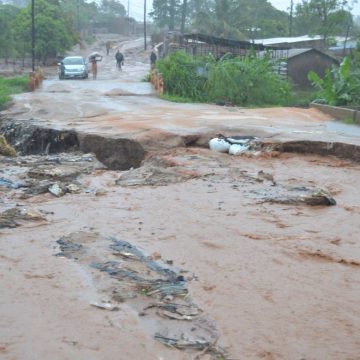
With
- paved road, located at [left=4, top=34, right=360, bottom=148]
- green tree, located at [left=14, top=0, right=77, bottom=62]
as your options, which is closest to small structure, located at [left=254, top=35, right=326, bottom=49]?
green tree, located at [left=14, top=0, right=77, bottom=62]

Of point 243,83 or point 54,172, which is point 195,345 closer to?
point 54,172

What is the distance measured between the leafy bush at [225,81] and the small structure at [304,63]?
617cm

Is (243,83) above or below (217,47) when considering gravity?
below

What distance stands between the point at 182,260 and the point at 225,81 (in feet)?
59.9

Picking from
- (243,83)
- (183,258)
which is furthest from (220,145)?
(243,83)

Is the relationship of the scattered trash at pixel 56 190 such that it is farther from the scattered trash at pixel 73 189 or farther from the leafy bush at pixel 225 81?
the leafy bush at pixel 225 81

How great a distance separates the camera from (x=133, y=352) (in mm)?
4172

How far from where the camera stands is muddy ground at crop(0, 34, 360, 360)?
4414mm

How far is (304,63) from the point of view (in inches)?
1270

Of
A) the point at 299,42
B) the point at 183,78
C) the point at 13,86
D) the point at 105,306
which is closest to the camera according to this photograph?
the point at 105,306

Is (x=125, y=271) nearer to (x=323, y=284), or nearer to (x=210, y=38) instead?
(x=323, y=284)

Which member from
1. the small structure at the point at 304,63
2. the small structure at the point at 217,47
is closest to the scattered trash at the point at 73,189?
the small structure at the point at 217,47

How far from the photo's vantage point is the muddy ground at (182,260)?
14.5 feet

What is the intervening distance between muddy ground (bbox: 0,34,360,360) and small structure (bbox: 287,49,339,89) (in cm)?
2168
